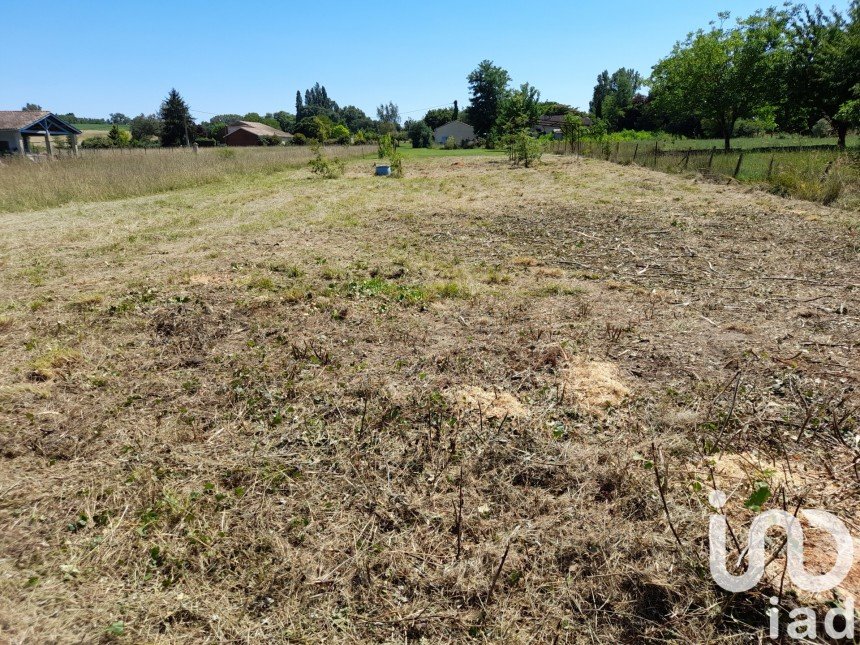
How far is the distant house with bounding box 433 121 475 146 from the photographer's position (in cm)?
6431

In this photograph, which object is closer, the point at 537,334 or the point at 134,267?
the point at 537,334

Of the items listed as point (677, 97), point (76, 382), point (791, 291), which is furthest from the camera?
point (677, 97)

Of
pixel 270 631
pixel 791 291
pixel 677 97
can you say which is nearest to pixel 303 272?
pixel 270 631

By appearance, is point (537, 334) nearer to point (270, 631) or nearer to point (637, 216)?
point (270, 631)

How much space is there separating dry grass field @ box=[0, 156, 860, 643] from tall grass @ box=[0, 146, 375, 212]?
8933 mm

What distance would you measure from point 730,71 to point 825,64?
12.3 feet

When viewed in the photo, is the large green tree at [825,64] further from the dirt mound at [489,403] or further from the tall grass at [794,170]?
the dirt mound at [489,403]

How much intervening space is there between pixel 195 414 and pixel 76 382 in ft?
3.87

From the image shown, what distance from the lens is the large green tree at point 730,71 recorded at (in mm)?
21297

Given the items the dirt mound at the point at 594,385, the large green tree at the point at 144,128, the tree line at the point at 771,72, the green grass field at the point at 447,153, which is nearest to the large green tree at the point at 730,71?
the tree line at the point at 771,72

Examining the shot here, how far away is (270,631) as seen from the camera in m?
1.84

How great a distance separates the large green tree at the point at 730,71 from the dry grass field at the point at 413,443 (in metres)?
20.8

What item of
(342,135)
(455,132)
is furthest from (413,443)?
(455,132)

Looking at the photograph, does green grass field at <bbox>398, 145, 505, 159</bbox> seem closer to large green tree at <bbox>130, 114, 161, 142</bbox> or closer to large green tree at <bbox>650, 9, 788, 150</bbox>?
large green tree at <bbox>650, 9, 788, 150</bbox>
